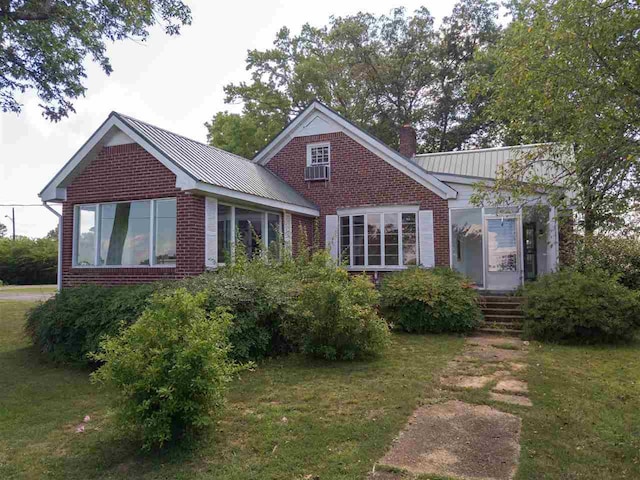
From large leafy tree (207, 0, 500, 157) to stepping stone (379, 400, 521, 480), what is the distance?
25004 millimetres

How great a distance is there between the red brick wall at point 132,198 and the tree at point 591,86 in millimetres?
6624

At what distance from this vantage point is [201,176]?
32.9 feet

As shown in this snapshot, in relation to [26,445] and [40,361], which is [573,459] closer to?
[26,445]

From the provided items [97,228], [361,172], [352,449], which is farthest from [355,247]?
[352,449]

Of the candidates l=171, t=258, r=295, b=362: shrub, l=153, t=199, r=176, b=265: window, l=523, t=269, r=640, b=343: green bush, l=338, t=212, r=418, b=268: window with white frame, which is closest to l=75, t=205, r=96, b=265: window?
l=153, t=199, r=176, b=265: window

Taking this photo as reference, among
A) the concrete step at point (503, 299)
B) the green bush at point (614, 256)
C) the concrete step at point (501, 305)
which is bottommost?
the concrete step at point (501, 305)

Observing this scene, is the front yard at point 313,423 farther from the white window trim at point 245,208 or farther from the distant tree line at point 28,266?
the distant tree line at point 28,266

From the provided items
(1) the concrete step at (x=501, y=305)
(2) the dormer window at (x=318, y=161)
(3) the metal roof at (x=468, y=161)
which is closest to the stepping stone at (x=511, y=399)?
(1) the concrete step at (x=501, y=305)

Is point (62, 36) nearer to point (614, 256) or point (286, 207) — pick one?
point (286, 207)

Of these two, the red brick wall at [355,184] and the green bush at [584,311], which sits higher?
the red brick wall at [355,184]

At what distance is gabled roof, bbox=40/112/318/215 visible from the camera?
32.9 ft

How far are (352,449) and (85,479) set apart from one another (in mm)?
2243

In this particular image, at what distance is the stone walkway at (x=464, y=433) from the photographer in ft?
12.6

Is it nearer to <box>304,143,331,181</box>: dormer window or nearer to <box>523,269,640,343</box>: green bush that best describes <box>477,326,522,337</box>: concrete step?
<box>523,269,640,343</box>: green bush
